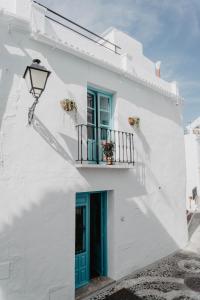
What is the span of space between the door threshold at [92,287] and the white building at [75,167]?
18cm

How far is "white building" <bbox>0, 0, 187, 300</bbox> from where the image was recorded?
528cm

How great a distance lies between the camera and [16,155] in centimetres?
532

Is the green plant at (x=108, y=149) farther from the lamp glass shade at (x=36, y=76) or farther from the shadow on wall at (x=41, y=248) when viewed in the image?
the lamp glass shade at (x=36, y=76)

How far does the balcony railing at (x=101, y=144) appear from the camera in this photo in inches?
261

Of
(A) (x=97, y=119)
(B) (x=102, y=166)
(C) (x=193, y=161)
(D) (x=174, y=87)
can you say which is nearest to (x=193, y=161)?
(C) (x=193, y=161)

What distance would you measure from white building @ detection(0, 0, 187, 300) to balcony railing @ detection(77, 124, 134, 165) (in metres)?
0.03

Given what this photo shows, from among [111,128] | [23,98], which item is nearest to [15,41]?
[23,98]

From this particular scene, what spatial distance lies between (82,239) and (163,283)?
2.77m

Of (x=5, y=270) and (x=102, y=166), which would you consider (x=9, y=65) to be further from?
(x=5, y=270)

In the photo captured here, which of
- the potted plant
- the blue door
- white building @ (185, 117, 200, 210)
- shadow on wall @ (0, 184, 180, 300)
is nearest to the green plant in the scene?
the potted plant

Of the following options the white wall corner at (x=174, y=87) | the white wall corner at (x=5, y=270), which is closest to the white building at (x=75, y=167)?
the white wall corner at (x=5, y=270)

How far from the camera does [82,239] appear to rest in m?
6.94

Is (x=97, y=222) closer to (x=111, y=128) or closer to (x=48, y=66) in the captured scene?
(x=111, y=128)

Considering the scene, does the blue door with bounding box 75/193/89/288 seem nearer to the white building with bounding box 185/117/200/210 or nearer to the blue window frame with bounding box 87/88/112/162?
the blue window frame with bounding box 87/88/112/162
